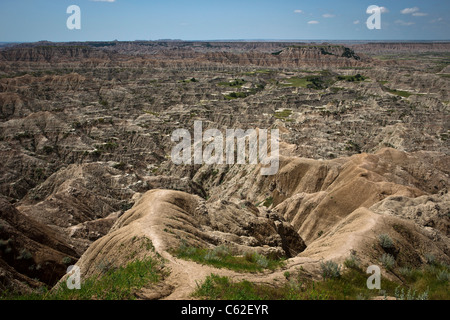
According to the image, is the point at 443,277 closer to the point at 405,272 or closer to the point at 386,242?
the point at 405,272

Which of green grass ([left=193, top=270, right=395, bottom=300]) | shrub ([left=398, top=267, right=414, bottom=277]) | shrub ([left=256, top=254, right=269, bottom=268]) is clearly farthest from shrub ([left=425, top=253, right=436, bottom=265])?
shrub ([left=256, top=254, right=269, bottom=268])

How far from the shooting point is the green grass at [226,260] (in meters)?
13.5

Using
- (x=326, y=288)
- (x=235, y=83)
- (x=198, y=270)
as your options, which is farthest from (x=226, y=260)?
(x=235, y=83)

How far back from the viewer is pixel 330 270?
13328 millimetres

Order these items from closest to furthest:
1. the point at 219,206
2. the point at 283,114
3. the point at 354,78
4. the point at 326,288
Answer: the point at 326,288, the point at 219,206, the point at 283,114, the point at 354,78

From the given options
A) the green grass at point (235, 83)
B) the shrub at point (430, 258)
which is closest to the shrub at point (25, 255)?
the shrub at point (430, 258)

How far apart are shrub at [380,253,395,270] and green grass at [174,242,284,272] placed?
529 centimetres

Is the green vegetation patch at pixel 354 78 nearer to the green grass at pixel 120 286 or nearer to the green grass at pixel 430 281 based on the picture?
the green grass at pixel 430 281

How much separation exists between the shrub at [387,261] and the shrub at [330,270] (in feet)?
11.1

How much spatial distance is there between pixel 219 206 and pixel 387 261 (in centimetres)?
1325

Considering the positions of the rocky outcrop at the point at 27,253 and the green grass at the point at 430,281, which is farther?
the rocky outcrop at the point at 27,253
